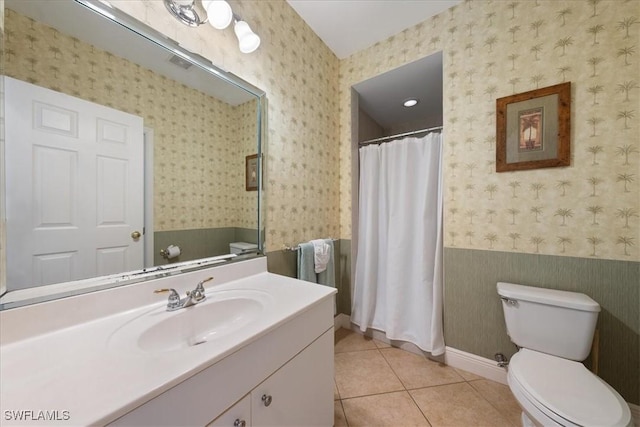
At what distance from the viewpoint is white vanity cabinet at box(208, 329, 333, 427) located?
2.23 feet

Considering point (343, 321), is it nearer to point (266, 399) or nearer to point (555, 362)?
point (555, 362)

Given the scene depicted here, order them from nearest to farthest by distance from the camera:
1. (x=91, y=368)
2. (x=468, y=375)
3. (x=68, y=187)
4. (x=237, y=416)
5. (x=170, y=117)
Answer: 1. (x=91, y=368)
2. (x=237, y=416)
3. (x=68, y=187)
4. (x=170, y=117)
5. (x=468, y=375)

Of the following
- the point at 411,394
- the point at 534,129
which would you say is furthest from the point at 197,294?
the point at 534,129

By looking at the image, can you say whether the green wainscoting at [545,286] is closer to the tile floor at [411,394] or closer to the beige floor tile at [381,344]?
the tile floor at [411,394]

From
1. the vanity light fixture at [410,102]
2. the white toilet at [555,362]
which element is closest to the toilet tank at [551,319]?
the white toilet at [555,362]

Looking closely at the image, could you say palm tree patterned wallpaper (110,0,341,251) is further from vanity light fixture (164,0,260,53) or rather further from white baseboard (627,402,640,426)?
white baseboard (627,402,640,426)

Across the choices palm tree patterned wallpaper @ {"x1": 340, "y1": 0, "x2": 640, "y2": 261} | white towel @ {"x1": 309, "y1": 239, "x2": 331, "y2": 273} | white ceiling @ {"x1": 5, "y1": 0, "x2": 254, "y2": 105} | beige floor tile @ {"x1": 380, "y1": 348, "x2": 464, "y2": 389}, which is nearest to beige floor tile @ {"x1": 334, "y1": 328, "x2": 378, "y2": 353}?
beige floor tile @ {"x1": 380, "y1": 348, "x2": 464, "y2": 389}

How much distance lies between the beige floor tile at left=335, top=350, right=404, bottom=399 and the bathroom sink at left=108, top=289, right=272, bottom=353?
3.00 feet

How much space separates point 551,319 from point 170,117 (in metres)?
2.13

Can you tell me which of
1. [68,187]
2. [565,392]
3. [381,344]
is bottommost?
[381,344]

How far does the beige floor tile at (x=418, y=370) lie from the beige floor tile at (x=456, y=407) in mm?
50

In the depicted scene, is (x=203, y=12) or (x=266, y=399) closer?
(x=266, y=399)

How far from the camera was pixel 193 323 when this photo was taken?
0.89 meters

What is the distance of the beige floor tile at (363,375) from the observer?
145 centimetres
